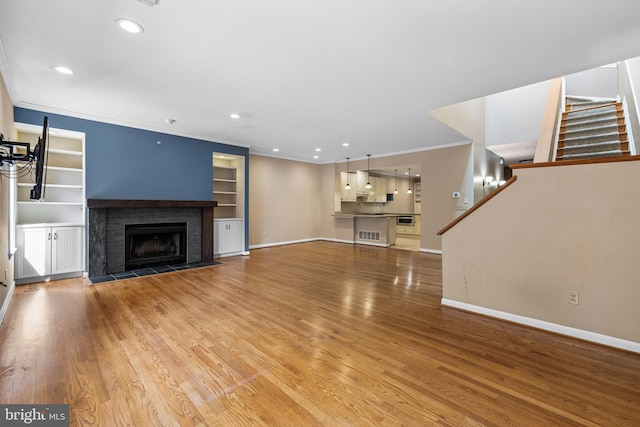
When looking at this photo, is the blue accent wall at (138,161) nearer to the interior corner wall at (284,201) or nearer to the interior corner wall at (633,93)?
the interior corner wall at (284,201)

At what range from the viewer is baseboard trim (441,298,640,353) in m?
2.48

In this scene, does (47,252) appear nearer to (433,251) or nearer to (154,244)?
(154,244)

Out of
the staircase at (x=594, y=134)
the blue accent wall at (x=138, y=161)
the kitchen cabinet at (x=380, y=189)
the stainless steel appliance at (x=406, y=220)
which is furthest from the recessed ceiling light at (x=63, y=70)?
the stainless steel appliance at (x=406, y=220)

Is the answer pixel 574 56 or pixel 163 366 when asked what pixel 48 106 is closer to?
pixel 163 366

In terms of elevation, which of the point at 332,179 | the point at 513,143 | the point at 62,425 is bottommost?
the point at 62,425

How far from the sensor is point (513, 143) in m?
7.36

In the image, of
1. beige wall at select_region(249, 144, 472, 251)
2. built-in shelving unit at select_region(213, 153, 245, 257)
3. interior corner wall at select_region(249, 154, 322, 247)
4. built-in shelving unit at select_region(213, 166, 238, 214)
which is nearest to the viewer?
built-in shelving unit at select_region(213, 153, 245, 257)

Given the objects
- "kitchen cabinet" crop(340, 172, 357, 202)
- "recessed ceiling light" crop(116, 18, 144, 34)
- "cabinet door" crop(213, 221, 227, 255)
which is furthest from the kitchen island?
"recessed ceiling light" crop(116, 18, 144, 34)

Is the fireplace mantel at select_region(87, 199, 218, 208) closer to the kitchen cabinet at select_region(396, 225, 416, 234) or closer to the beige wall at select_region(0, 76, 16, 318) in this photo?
the beige wall at select_region(0, 76, 16, 318)

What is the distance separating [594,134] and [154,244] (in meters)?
8.48

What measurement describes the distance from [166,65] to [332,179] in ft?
22.8

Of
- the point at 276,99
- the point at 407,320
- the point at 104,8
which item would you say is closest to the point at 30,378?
the point at 104,8

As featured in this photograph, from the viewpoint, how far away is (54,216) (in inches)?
190

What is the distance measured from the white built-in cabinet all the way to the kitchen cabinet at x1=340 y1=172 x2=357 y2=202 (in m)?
6.78
